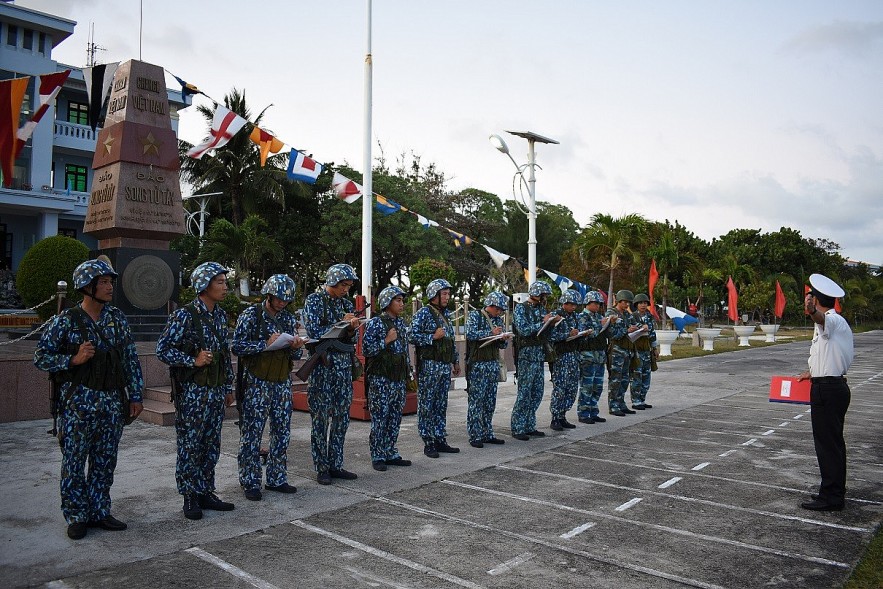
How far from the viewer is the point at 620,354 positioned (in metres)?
10.3

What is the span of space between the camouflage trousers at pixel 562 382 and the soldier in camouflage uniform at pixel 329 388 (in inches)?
139

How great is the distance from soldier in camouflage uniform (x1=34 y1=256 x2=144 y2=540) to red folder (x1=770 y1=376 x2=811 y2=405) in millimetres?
4914

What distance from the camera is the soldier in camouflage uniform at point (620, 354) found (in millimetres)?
10203

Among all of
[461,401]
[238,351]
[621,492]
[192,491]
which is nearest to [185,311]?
[238,351]

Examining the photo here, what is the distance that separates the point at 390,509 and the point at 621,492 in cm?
198

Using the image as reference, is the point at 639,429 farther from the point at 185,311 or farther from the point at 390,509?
the point at 185,311

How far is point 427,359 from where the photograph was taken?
7188mm

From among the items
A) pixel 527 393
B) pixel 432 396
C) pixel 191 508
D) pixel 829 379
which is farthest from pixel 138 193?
pixel 829 379

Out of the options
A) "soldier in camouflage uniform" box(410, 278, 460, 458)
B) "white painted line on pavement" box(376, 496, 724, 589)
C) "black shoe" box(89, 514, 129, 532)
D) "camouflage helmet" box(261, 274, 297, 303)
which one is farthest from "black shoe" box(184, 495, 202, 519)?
"soldier in camouflage uniform" box(410, 278, 460, 458)

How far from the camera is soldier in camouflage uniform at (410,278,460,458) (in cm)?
712

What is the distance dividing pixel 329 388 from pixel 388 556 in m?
2.00

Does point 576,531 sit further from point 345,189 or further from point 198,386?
point 345,189

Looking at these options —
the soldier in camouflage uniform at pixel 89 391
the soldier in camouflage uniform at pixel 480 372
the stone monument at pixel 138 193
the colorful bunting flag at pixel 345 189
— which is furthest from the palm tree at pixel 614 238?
the soldier in camouflage uniform at pixel 89 391

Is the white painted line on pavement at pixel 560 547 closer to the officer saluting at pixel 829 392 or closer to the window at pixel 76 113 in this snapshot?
the officer saluting at pixel 829 392
